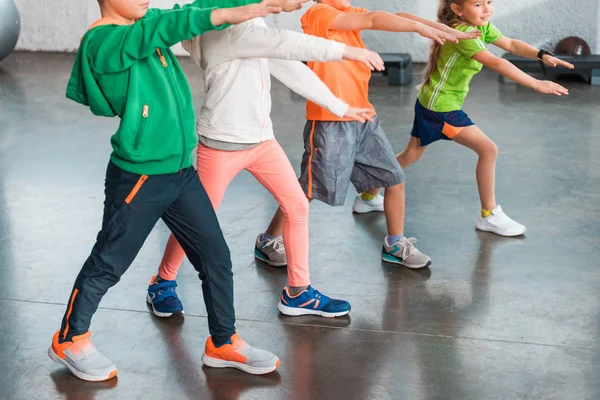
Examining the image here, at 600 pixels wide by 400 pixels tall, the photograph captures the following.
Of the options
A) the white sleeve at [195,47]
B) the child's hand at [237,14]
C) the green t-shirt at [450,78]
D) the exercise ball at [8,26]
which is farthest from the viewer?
the exercise ball at [8,26]

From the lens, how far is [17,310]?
127 inches

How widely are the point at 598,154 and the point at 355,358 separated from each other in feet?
9.57

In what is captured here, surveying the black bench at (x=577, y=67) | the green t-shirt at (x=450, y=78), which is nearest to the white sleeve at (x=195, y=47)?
the green t-shirt at (x=450, y=78)

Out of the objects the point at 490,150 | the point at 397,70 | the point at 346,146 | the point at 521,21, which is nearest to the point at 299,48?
the point at 346,146

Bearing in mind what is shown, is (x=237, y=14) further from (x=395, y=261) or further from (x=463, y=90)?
(x=463, y=90)

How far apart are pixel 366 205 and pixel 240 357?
65.6 inches

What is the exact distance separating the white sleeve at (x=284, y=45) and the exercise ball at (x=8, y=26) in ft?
18.7

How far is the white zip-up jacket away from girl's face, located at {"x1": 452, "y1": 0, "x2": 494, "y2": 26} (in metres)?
1.10

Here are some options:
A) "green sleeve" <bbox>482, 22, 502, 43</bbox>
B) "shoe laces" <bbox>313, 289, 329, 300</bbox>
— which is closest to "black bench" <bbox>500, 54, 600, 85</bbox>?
"green sleeve" <bbox>482, 22, 502, 43</bbox>

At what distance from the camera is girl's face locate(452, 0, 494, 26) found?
3.71 metres

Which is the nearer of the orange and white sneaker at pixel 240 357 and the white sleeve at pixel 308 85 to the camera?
the orange and white sneaker at pixel 240 357

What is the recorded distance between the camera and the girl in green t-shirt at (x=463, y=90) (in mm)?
3744

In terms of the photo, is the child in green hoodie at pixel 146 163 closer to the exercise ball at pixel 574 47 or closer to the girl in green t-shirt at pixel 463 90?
the girl in green t-shirt at pixel 463 90

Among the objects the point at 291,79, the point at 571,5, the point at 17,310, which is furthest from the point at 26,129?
the point at 571,5
